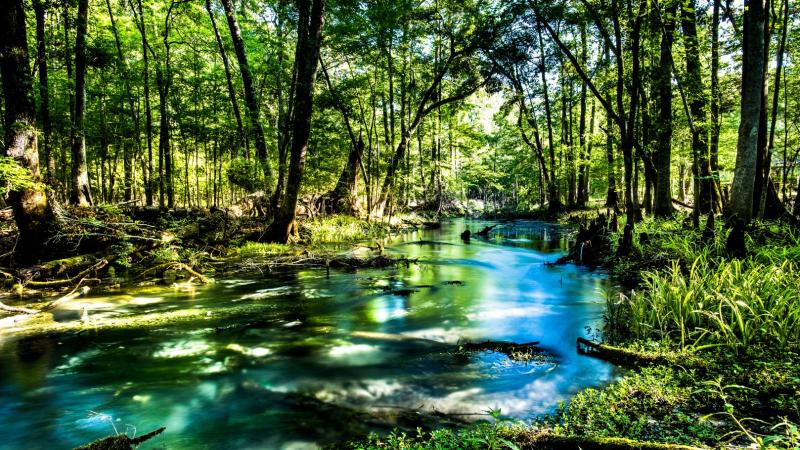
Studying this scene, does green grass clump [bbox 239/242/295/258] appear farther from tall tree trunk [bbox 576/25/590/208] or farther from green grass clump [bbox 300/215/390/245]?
tall tree trunk [bbox 576/25/590/208]

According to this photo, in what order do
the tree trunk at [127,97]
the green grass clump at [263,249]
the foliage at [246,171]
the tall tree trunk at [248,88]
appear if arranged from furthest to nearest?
the foliage at [246,171] < the tall tree trunk at [248,88] < the tree trunk at [127,97] < the green grass clump at [263,249]

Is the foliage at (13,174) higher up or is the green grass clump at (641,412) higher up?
the foliage at (13,174)

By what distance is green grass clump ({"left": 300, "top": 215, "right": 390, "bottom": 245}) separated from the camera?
1537cm

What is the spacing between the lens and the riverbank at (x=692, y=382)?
266 centimetres

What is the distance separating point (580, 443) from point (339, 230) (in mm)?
14685

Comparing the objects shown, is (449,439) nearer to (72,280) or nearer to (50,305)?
(50,305)

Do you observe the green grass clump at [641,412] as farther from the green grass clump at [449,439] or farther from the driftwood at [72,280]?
the driftwood at [72,280]

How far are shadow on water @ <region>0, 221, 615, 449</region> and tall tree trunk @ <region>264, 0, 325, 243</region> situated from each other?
4941mm

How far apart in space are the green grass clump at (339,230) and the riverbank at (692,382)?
11367mm

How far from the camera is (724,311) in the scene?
4660mm

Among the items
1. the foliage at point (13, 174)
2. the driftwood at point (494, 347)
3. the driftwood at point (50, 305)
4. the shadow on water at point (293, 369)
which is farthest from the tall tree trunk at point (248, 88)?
the driftwood at point (494, 347)

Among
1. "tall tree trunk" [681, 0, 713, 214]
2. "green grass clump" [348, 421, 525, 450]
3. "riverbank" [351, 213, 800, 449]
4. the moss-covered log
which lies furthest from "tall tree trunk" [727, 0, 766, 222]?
"green grass clump" [348, 421, 525, 450]

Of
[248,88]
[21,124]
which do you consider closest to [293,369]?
[21,124]

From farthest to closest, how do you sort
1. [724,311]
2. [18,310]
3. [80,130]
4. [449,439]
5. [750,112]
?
[80,130] < [750,112] < [18,310] < [724,311] < [449,439]
